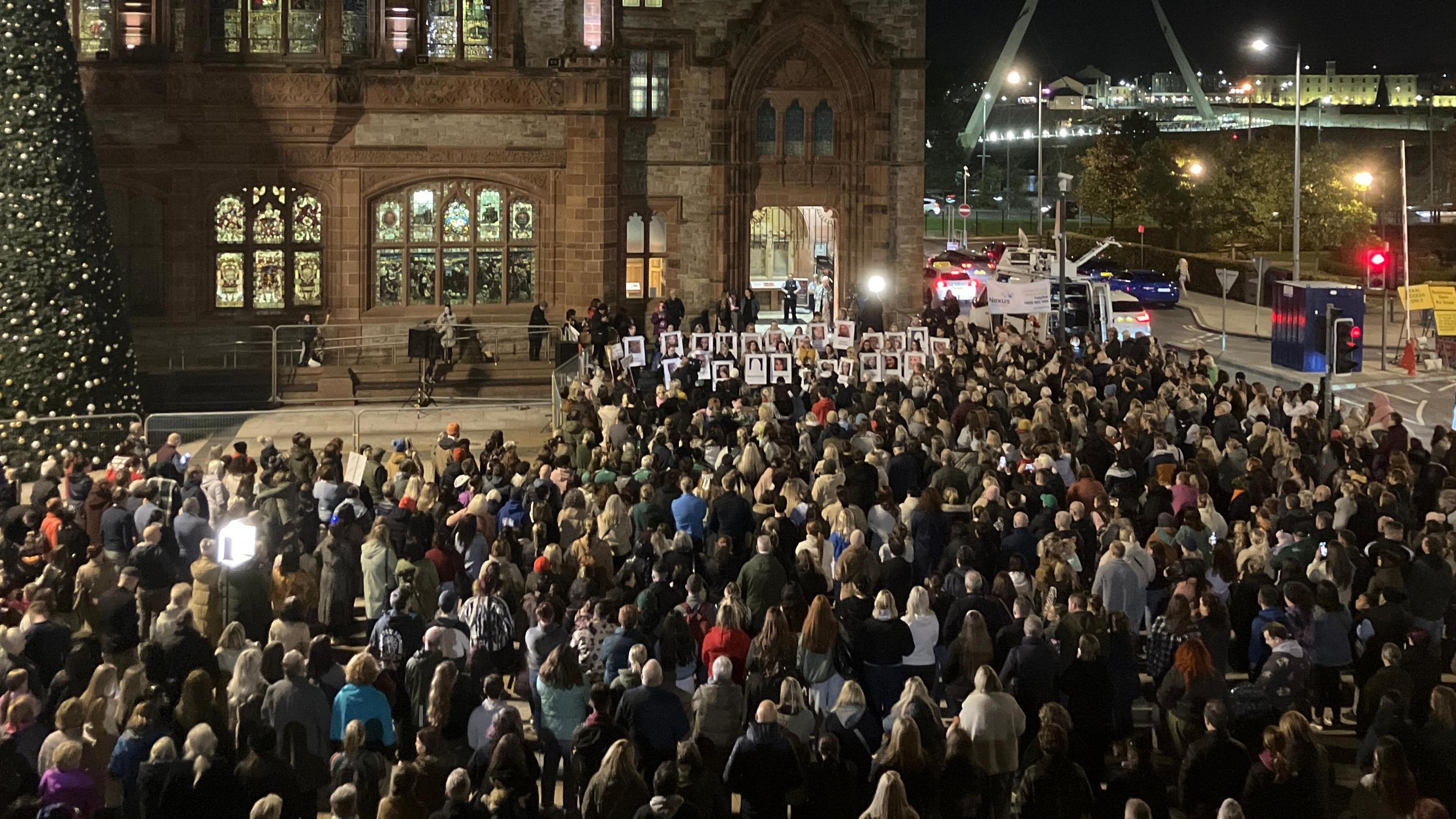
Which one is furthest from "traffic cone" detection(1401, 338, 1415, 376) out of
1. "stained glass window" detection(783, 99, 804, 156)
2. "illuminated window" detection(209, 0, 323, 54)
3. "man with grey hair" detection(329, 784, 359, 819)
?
"man with grey hair" detection(329, 784, 359, 819)

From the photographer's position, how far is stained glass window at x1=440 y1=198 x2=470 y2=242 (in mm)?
38500

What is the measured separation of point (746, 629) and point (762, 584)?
3.02 feet

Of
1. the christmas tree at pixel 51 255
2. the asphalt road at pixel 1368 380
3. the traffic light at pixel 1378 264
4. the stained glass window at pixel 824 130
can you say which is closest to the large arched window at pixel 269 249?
the christmas tree at pixel 51 255

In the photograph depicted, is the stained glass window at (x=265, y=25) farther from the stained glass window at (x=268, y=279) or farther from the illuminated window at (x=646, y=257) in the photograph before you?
the illuminated window at (x=646, y=257)

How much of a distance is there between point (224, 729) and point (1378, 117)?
174 m

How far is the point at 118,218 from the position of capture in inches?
1454

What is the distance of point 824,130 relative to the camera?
139 feet

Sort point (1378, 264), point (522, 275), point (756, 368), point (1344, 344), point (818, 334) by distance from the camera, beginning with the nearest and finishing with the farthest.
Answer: point (1344, 344), point (756, 368), point (818, 334), point (522, 275), point (1378, 264)

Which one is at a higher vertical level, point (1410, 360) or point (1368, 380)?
point (1410, 360)

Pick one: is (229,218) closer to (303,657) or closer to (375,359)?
(375,359)

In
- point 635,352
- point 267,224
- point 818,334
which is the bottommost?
point 635,352

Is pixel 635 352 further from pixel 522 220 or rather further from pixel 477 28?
pixel 477 28

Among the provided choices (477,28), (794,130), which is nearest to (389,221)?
(477,28)

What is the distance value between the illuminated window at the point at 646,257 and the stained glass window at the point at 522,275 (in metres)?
3.30
